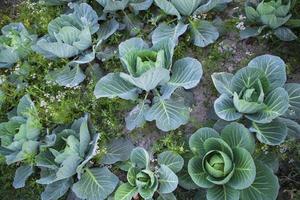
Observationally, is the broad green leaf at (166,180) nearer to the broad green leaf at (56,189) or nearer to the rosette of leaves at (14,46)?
the broad green leaf at (56,189)

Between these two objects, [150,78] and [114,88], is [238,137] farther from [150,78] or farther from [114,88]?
[114,88]

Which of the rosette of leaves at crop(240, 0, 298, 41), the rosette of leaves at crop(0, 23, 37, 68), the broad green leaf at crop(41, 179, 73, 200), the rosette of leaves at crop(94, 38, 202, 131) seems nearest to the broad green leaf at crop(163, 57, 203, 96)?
the rosette of leaves at crop(94, 38, 202, 131)

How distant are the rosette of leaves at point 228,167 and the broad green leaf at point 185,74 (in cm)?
35

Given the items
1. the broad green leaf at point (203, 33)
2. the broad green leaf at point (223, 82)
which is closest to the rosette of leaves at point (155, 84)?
the broad green leaf at point (223, 82)

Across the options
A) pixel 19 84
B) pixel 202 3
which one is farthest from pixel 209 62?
pixel 19 84

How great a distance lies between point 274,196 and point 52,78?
1900 millimetres

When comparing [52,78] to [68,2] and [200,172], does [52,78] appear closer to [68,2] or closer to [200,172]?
[68,2]

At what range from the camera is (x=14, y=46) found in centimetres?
362

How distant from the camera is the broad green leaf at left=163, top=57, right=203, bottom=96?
298 centimetres

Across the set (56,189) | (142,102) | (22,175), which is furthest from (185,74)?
(22,175)

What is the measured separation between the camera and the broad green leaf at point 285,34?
3.26m

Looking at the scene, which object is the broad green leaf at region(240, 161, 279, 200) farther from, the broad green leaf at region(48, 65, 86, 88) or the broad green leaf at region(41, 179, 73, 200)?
the broad green leaf at region(48, 65, 86, 88)

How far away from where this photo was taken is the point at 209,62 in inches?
134

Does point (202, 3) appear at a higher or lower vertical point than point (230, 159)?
higher
